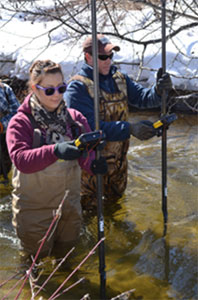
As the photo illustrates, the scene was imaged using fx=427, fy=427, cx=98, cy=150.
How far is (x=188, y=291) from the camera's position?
10.6ft

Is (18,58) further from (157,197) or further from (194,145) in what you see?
(157,197)

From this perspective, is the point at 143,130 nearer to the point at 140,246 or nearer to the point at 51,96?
the point at 51,96

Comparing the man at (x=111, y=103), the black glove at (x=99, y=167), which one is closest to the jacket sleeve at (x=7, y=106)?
the man at (x=111, y=103)

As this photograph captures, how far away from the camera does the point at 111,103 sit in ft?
13.4

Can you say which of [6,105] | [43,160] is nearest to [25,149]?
[43,160]

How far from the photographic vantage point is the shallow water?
3.35 m

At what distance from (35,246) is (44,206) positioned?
1.18ft

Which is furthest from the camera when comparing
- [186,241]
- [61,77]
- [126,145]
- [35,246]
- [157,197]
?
[157,197]

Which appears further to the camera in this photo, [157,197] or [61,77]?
[157,197]

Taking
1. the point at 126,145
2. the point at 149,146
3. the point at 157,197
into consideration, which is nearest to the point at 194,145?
the point at 149,146

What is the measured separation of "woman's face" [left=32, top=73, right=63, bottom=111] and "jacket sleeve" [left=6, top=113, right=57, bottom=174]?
0.18m

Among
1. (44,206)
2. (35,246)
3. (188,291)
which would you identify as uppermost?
(44,206)

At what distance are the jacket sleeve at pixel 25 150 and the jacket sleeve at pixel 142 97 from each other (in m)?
1.52

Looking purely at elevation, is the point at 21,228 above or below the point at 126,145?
below
